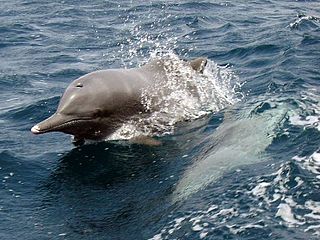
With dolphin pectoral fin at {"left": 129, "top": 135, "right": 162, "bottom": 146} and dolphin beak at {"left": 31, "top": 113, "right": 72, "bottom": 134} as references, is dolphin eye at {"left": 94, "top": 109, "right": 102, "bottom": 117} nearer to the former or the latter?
dolphin beak at {"left": 31, "top": 113, "right": 72, "bottom": 134}

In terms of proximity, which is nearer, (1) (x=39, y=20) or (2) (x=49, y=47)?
(2) (x=49, y=47)

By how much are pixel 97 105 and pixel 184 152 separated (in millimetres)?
1625

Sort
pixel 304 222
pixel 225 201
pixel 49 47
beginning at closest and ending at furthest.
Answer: pixel 304 222 → pixel 225 201 → pixel 49 47

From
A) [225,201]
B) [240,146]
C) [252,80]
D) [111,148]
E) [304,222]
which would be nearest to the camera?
[304,222]

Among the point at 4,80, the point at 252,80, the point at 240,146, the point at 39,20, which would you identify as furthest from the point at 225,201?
the point at 39,20

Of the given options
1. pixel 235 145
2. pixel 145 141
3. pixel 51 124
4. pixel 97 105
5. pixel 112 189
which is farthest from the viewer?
pixel 145 141

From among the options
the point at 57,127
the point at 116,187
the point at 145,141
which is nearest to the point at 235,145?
the point at 145,141

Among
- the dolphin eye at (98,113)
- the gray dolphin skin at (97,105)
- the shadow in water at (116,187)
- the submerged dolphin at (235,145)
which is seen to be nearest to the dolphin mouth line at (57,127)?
the gray dolphin skin at (97,105)

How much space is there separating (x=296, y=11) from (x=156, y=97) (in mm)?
11262

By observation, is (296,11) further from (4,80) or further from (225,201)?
(225,201)

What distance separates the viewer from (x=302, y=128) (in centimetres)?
939

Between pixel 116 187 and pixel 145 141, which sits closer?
pixel 116 187

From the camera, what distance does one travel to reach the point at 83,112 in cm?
986

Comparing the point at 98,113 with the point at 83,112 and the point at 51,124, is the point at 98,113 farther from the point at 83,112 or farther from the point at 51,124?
the point at 51,124
